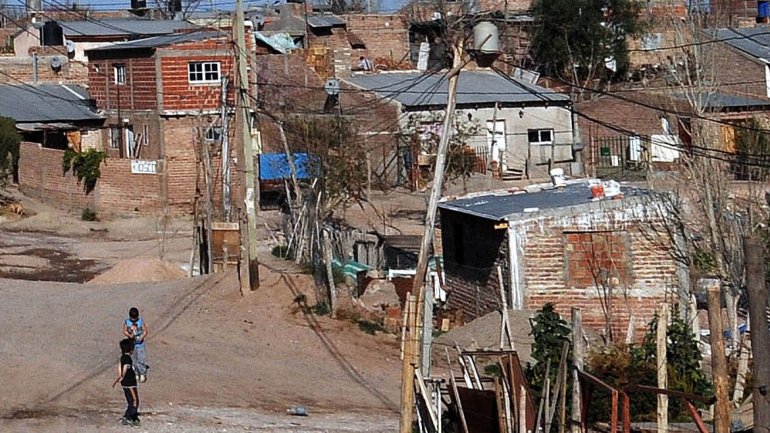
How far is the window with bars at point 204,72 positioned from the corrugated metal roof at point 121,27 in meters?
13.3

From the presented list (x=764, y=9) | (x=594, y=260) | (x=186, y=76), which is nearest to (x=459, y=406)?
(x=594, y=260)

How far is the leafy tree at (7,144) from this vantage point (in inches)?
1612

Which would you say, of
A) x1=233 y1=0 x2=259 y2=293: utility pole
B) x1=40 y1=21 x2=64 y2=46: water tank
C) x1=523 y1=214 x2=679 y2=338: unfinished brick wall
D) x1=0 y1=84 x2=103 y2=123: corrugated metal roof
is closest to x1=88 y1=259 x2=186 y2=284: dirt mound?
x1=233 y1=0 x2=259 y2=293: utility pole

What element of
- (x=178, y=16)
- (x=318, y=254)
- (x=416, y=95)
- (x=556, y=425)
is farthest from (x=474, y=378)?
(x=178, y=16)

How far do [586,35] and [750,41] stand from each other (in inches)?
271

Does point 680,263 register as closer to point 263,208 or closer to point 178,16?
point 263,208

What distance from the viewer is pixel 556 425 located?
13555mm

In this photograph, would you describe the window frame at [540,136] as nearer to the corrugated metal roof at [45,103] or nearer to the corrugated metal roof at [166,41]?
the corrugated metal roof at [166,41]

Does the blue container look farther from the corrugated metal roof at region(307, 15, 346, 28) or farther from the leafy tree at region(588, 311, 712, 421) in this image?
the leafy tree at region(588, 311, 712, 421)

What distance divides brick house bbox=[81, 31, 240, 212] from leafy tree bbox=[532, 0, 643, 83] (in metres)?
18.6

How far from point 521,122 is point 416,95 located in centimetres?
371

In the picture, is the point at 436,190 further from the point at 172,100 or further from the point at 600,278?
the point at 172,100

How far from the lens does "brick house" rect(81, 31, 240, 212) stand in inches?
1601

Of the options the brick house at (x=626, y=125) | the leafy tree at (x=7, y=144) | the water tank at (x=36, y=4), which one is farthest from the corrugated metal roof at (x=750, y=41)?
the water tank at (x=36, y=4)
